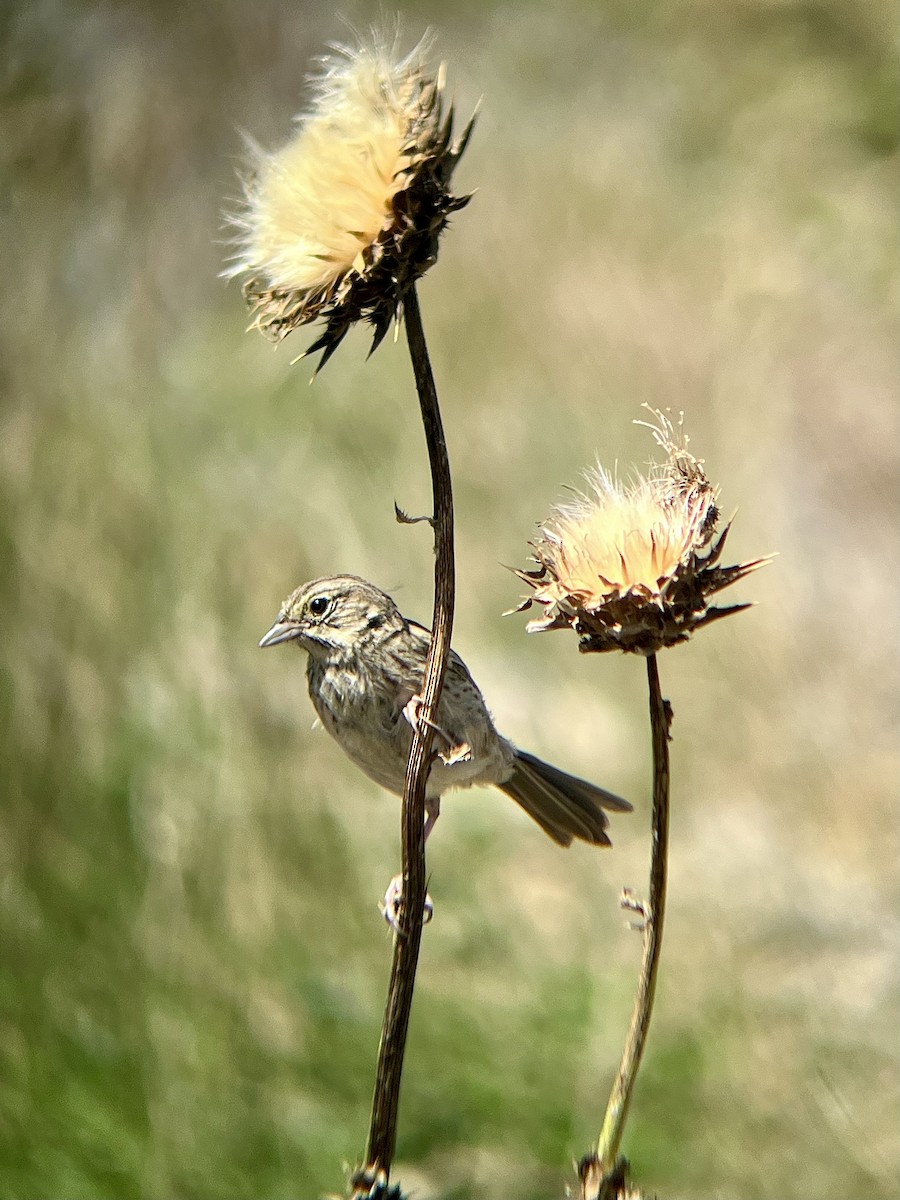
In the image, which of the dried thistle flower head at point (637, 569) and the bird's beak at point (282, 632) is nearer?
the dried thistle flower head at point (637, 569)

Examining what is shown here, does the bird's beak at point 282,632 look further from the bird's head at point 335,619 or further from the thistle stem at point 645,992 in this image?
the thistle stem at point 645,992

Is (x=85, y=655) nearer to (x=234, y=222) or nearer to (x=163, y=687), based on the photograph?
(x=163, y=687)

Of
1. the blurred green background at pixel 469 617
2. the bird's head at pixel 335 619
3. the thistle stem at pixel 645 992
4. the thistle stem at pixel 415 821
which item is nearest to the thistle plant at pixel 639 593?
the thistle stem at pixel 645 992

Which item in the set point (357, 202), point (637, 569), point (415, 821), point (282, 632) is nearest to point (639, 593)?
point (637, 569)

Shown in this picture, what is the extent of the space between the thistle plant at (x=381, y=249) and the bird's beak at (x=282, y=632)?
1064mm

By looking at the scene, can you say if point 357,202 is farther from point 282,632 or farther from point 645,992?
point 282,632

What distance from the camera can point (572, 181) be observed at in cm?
589

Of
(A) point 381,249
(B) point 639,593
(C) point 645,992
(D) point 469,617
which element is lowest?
(C) point 645,992

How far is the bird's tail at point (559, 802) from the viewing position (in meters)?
2.26

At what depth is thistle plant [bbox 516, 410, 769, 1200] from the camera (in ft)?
3.35

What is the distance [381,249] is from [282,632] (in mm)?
1271

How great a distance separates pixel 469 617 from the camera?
514cm

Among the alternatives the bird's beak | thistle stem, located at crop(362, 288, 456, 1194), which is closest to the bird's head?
the bird's beak

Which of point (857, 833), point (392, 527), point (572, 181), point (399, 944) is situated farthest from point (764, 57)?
point (399, 944)
